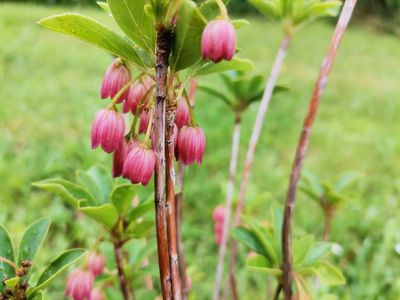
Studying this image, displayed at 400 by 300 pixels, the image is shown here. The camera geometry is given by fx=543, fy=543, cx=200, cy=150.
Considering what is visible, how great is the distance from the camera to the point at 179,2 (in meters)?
0.55

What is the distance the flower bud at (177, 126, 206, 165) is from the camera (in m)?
0.66

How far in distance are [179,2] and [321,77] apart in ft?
1.13

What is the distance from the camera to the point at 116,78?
2.27ft

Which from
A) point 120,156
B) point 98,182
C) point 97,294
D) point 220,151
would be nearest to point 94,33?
point 120,156

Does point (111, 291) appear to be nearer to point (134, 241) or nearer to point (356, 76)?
point (134, 241)

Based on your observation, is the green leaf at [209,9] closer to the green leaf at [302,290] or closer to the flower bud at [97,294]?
the green leaf at [302,290]

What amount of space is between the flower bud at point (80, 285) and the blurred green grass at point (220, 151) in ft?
1.69

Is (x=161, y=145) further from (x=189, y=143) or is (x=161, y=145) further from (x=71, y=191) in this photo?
(x=71, y=191)

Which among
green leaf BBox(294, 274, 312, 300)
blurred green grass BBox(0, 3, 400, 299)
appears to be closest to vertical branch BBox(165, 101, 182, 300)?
green leaf BBox(294, 274, 312, 300)

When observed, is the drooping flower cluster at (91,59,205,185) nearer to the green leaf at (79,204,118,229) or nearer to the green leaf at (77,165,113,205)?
the green leaf at (79,204,118,229)

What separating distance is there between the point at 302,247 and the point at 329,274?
0.07 m

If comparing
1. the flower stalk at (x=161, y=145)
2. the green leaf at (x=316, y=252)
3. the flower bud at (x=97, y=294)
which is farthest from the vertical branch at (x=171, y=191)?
the flower bud at (x=97, y=294)

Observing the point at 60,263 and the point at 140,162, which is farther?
the point at 60,263

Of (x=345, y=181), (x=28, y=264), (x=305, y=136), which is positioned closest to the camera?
(x=28, y=264)
